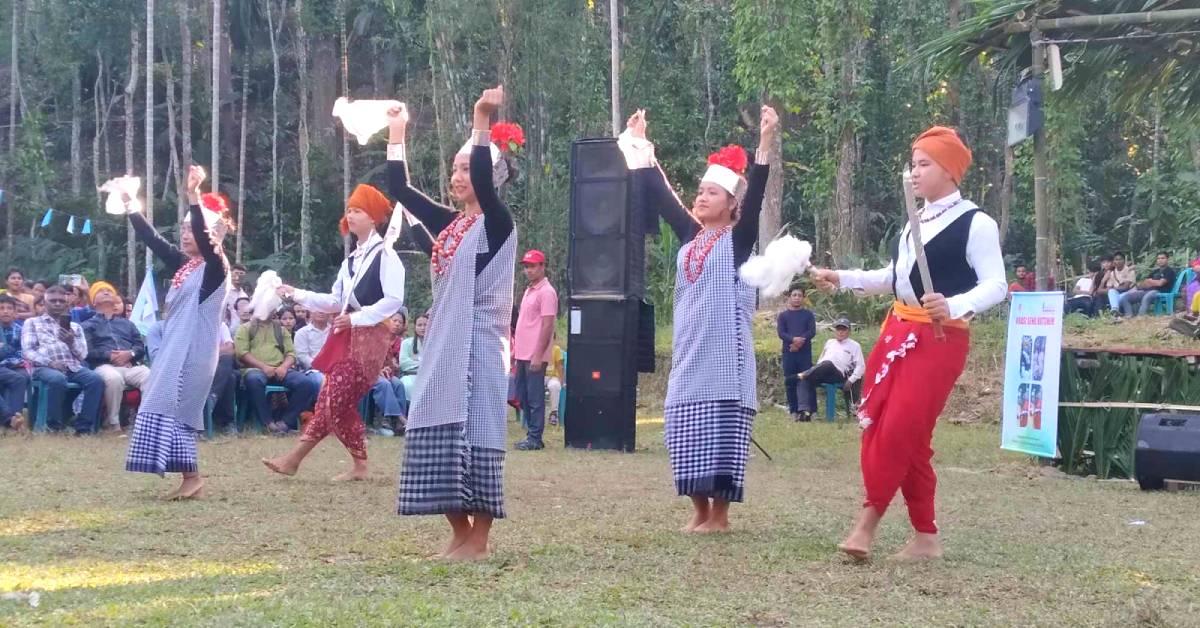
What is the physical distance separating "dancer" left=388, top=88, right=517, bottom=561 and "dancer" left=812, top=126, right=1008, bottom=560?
142 centimetres

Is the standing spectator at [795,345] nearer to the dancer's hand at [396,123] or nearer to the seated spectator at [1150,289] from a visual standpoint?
the seated spectator at [1150,289]

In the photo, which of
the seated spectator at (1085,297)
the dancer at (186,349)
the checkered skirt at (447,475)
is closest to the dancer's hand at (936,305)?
the checkered skirt at (447,475)

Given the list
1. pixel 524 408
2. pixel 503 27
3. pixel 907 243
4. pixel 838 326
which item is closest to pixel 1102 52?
pixel 838 326

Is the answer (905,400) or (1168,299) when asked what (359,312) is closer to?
(905,400)

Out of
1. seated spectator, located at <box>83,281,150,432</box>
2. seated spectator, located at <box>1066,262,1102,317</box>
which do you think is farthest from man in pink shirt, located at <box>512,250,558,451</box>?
seated spectator, located at <box>1066,262,1102,317</box>

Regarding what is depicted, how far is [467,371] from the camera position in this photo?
5320 mm

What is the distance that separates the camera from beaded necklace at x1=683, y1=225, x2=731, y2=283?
6.50 meters

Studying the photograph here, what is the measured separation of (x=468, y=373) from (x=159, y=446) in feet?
9.74

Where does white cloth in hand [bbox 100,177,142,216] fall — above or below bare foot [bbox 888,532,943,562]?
above

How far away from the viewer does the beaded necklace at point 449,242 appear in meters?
5.48

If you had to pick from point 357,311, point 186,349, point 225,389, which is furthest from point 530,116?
point 186,349

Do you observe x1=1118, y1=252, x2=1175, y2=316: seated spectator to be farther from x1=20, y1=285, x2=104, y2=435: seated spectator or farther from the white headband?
the white headband

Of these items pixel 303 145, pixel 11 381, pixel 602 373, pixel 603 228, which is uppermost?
pixel 303 145

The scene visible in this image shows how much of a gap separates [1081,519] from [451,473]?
4067 millimetres
